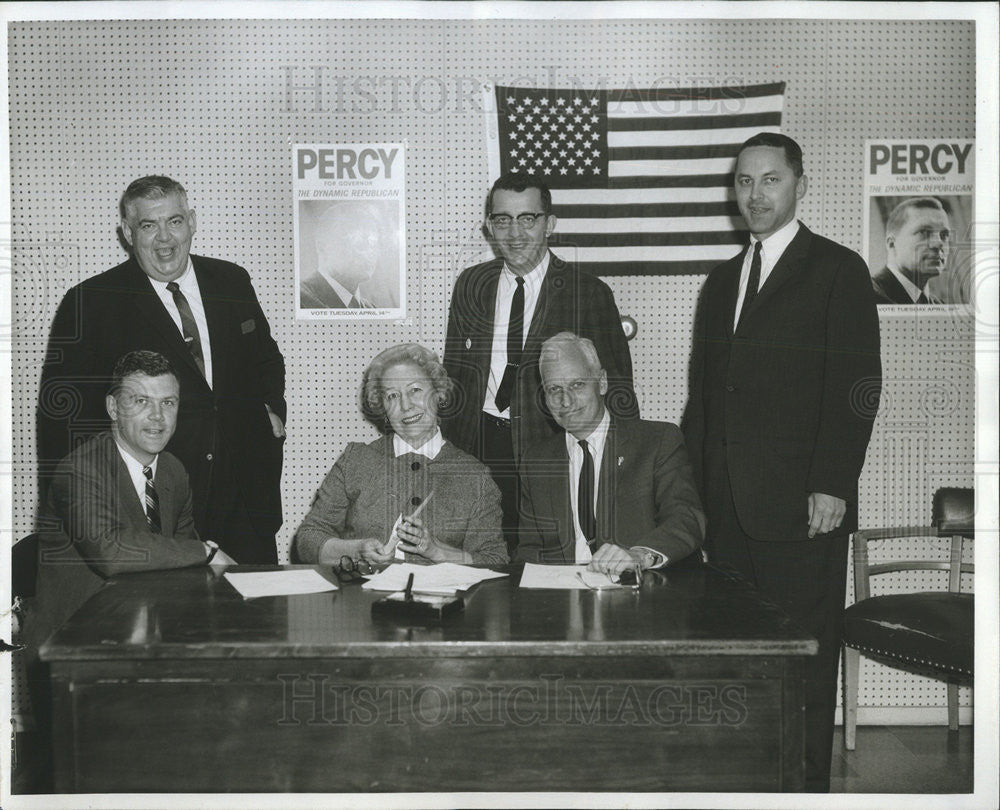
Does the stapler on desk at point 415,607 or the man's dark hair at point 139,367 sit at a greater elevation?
the man's dark hair at point 139,367

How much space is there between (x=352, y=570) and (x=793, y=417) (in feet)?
5.28

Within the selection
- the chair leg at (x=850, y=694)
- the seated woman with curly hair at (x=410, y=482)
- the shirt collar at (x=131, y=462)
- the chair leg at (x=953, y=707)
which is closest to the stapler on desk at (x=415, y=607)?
the seated woman with curly hair at (x=410, y=482)

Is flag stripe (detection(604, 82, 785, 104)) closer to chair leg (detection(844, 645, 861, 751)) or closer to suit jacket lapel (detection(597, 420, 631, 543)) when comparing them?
suit jacket lapel (detection(597, 420, 631, 543))

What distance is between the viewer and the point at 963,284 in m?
3.69

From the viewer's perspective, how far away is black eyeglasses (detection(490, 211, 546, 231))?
365 cm

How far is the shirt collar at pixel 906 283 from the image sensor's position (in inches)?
147

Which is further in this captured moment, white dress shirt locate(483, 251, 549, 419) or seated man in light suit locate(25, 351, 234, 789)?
white dress shirt locate(483, 251, 549, 419)

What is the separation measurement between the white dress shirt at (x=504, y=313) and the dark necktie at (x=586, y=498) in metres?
0.59

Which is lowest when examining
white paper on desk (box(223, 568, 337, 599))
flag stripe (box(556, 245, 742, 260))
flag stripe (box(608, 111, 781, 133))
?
white paper on desk (box(223, 568, 337, 599))

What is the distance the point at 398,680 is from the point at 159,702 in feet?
1.73

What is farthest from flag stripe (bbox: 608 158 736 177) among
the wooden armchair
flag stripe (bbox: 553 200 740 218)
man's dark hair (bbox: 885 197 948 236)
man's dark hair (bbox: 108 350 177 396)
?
man's dark hair (bbox: 108 350 177 396)

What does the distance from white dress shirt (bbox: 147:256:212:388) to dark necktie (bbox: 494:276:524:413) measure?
1.15 m

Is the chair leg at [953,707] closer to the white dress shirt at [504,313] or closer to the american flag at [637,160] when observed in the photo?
the american flag at [637,160]

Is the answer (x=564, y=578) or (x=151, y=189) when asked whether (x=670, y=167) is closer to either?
(x=564, y=578)
